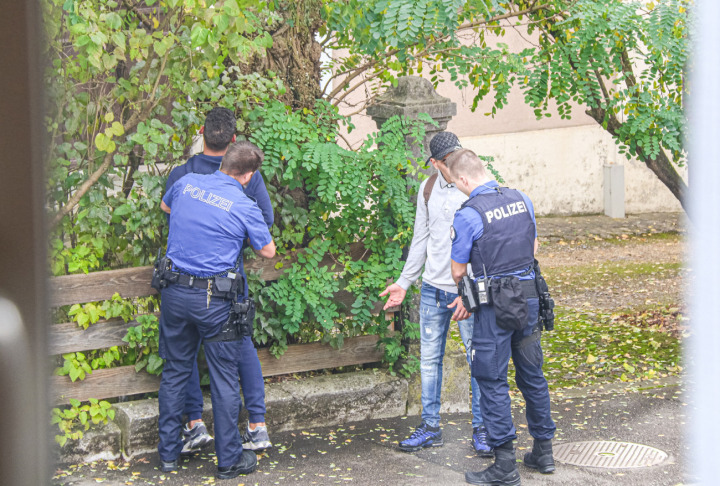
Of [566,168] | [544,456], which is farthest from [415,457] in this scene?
[566,168]

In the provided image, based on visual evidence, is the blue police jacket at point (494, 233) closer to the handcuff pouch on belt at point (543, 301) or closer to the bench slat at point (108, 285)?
the handcuff pouch on belt at point (543, 301)

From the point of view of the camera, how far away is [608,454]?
16.0ft

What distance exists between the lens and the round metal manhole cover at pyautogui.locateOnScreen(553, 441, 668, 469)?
472 cm

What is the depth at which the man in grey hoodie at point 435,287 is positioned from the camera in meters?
4.76

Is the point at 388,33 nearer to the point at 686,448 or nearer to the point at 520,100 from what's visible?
the point at 686,448

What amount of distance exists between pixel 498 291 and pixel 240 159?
60.7 inches

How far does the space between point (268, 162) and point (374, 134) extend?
0.77 metres

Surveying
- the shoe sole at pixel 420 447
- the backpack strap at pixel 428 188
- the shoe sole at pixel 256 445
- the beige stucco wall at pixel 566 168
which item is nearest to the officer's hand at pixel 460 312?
the backpack strap at pixel 428 188

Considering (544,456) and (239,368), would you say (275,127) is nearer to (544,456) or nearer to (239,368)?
(239,368)

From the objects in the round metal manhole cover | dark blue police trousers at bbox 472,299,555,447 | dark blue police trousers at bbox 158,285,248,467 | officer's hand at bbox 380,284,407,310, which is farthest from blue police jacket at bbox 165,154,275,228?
the round metal manhole cover

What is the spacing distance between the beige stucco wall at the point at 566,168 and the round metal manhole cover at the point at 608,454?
30.9ft

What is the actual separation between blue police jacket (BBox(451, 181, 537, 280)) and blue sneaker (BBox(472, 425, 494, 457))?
1.14 m

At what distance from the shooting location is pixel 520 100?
14422 millimetres

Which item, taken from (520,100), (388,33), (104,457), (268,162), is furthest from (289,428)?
(520,100)
